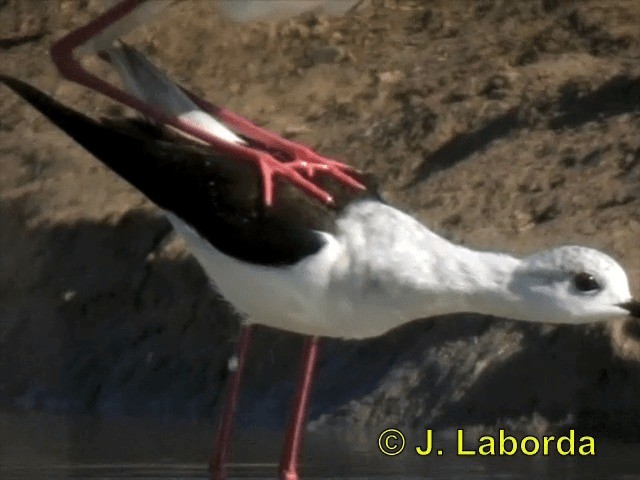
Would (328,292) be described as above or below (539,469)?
above

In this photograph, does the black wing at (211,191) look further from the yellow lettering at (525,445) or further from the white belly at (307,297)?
the yellow lettering at (525,445)

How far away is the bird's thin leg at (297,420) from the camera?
717cm

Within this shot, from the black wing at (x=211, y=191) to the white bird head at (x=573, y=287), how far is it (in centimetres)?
63

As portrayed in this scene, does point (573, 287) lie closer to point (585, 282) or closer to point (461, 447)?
point (585, 282)

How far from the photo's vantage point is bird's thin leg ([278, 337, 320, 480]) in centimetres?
717

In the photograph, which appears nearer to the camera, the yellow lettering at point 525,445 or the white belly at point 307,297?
the white belly at point 307,297

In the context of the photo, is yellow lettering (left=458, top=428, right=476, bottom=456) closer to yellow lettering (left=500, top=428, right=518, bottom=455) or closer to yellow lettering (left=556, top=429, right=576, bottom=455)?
yellow lettering (left=500, top=428, right=518, bottom=455)

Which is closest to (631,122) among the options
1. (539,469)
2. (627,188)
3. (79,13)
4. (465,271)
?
(627,188)

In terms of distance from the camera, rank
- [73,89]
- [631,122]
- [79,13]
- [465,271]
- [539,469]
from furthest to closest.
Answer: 1. [79,13]
2. [73,89]
3. [631,122]
4. [539,469]
5. [465,271]

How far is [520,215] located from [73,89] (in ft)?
11.5

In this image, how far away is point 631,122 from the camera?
9.74 meters

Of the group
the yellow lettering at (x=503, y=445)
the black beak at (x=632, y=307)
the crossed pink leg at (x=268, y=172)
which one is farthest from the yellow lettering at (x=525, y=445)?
the black beak at (x=632, y=307)

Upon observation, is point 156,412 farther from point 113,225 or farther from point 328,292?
point 328,292

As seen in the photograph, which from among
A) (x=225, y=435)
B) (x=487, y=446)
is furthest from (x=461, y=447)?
(x=225, y=435)
